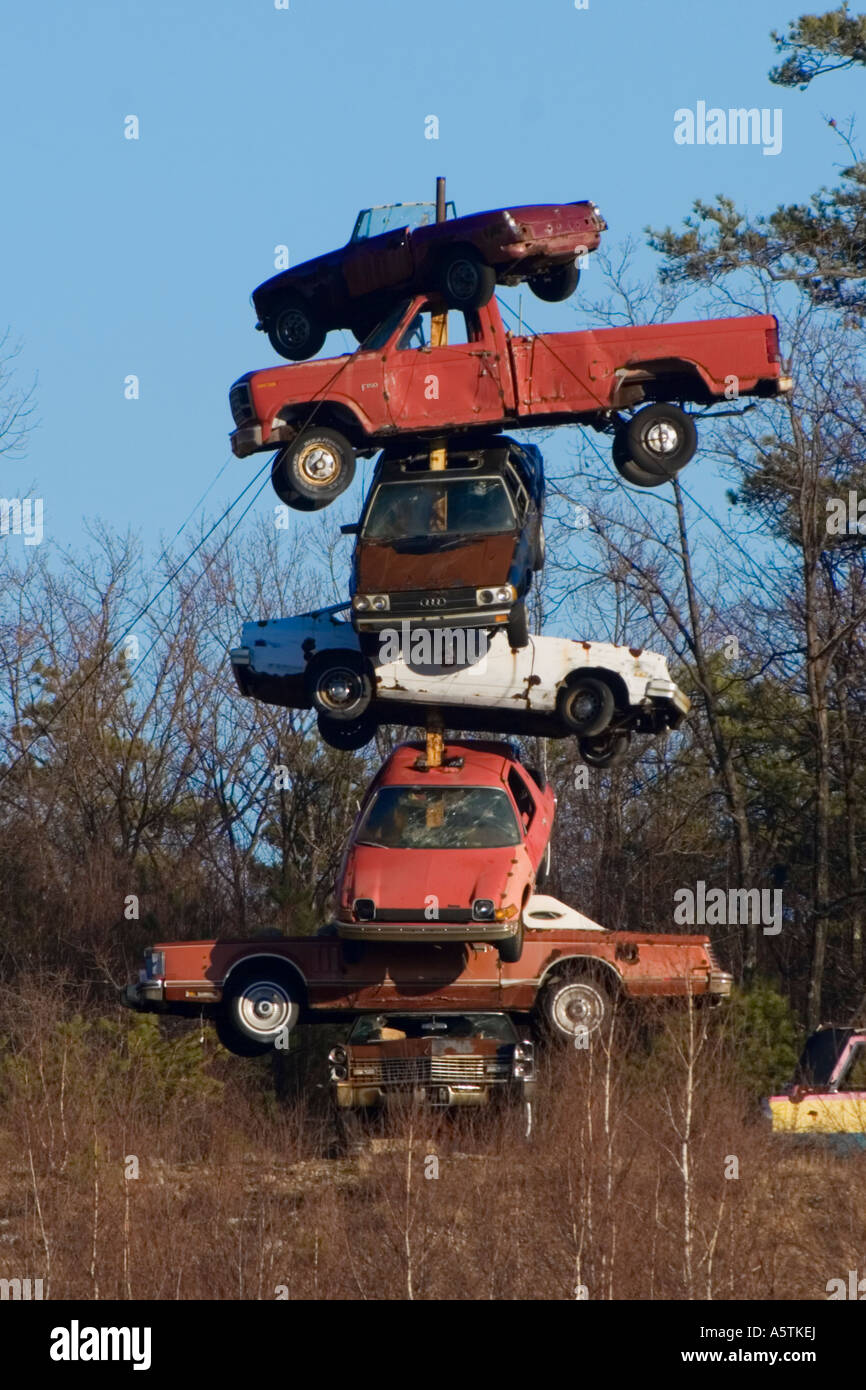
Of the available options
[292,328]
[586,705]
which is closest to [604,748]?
[586,705]

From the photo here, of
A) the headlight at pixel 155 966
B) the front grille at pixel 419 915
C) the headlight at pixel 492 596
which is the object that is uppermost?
the headlight at pixel 492 596

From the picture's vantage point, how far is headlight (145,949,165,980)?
18.7 meters

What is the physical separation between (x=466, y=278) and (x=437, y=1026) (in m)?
6.59

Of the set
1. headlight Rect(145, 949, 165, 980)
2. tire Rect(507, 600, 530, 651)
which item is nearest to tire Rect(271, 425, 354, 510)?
tire Rect(507, 600, 530, 651)

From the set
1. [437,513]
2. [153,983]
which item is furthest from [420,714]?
[153,983]

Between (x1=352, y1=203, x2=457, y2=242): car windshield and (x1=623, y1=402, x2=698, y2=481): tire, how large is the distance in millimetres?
2757

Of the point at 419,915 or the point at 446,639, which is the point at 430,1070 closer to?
the point at 419,915

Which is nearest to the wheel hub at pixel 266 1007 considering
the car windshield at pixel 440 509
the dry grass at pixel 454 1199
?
the dry grass at pixel 454 1199

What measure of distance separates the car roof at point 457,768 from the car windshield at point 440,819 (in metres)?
0.13

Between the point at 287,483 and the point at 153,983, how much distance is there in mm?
4603

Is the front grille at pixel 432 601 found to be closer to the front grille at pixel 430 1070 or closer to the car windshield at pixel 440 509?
the car windshield at pixel 440 509

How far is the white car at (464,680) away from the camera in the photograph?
19328mm

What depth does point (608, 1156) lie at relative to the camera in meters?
15.4

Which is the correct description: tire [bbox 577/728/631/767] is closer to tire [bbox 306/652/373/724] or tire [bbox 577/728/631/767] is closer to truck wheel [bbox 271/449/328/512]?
tire [bbox 306/652/373/724]
